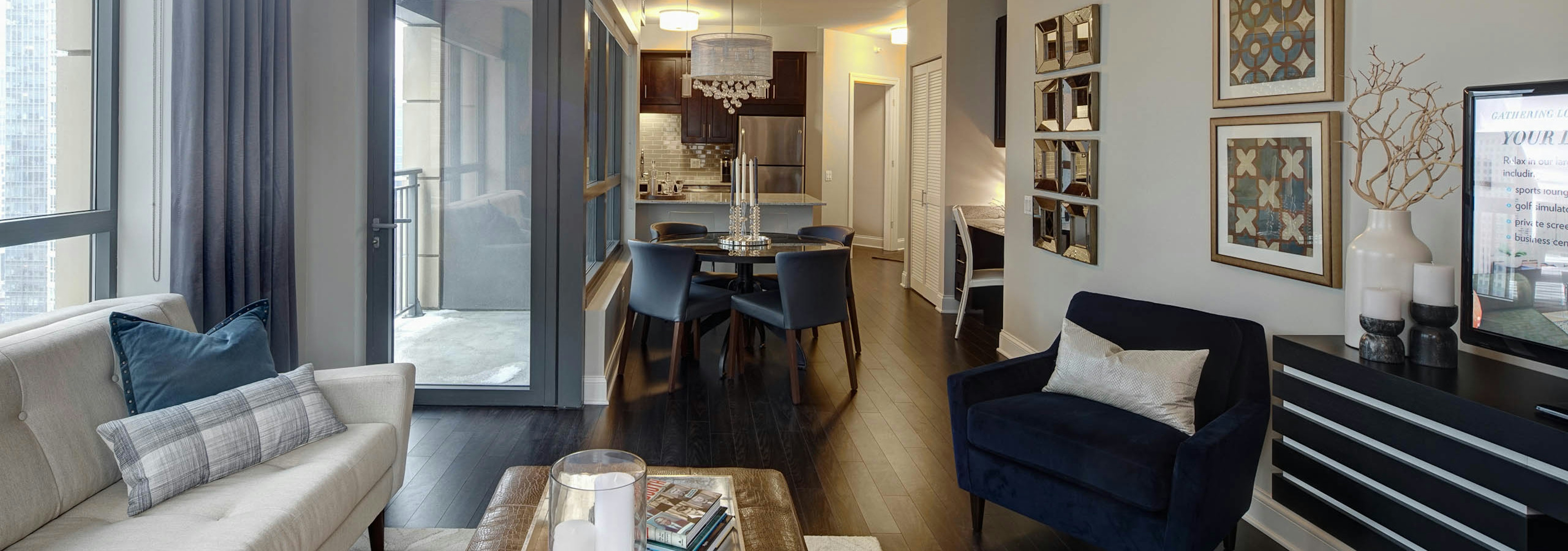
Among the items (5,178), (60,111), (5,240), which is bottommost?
(5,240)

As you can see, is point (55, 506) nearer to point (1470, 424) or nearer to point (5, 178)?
point (5, 178)

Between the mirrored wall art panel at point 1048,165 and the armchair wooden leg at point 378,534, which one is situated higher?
the mirrored wall art panel at point 1048,165

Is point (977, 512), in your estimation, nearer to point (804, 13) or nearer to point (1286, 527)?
point (1286, 527)

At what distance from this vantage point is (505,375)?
180 inches

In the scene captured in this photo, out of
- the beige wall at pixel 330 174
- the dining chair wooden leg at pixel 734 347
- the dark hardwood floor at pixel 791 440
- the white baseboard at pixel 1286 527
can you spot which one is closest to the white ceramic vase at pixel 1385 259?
the white baseboard at pixel 1286 527

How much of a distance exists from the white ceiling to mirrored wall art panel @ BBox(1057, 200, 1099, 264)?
429 cm

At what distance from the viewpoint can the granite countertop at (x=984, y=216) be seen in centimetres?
712

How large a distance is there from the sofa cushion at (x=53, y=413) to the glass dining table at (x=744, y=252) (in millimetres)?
2894

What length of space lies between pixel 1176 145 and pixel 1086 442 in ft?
5.11

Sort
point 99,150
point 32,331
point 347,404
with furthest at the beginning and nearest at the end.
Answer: point 99,150 < point 347,404 < point 32,331

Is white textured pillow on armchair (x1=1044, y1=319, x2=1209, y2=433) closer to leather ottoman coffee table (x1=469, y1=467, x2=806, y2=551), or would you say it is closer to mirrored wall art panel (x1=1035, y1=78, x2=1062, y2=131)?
leather ottoman coffee table (x1=469, y1=467, x2=806, y2=551)

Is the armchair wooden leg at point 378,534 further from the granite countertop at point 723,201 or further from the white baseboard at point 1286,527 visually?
the granite countertop at point 723,201

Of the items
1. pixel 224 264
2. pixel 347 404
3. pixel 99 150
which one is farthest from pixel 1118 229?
pixel 99 150

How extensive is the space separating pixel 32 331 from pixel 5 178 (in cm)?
60
